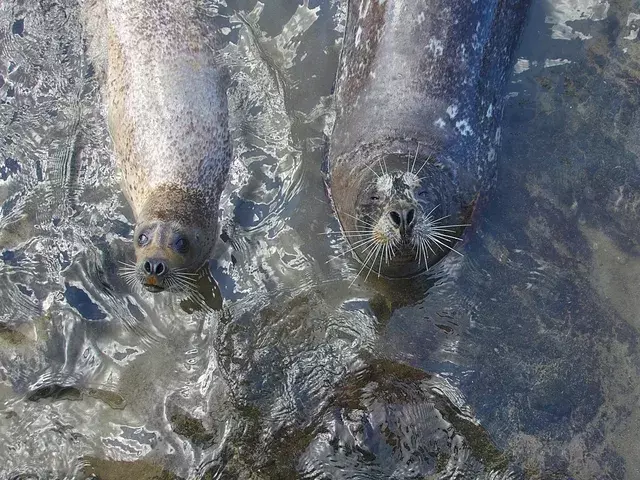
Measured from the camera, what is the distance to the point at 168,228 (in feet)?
16.6

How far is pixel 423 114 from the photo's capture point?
5.25m

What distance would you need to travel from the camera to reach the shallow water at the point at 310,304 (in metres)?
4.76

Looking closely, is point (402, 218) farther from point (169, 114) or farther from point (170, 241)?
point (169, 114)

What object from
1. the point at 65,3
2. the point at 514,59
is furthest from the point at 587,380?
the point at 65,3

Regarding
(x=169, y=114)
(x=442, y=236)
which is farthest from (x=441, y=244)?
(x=169, y=114)

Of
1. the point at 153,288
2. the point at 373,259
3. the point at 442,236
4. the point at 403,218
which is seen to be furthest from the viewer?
the point at 373,259

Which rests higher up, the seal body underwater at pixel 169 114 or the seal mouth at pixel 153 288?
the seal body underwater at pixel 169 114

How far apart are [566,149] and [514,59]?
33.3 inches

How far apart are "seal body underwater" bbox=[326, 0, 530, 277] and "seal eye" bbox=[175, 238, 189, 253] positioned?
3.83ft

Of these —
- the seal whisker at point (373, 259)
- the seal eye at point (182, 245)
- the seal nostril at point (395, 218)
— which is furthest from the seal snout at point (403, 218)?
the seal eye at point (182, 245)

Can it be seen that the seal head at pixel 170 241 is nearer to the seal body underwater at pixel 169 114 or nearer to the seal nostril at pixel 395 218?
the seal body underwater at pixel 169 114

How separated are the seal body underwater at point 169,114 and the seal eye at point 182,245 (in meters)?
0.08

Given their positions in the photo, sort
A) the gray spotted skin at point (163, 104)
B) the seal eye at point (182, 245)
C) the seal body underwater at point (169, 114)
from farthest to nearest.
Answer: the gray spotted skin at point (163, 104) < the seal body underwater at point (169, 114) < the seal eye at point (182, 245)

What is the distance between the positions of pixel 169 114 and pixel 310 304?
1879mm
